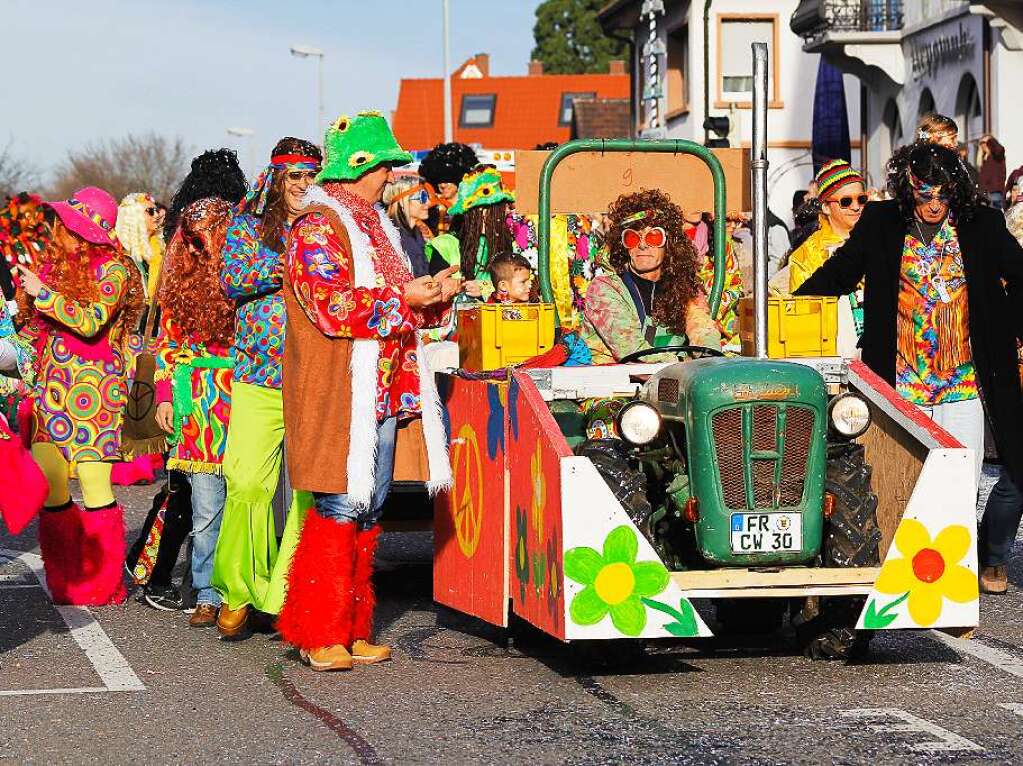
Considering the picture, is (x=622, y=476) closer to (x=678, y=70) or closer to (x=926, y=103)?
(x=926, y=103)

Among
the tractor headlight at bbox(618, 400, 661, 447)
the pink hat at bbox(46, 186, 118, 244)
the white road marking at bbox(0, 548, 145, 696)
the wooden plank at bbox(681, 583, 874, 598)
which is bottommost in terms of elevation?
the white road marking at bbox(0, 548, 145, 696)

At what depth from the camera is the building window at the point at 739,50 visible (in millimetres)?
49625

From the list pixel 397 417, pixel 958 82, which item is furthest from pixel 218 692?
pixel 958 82

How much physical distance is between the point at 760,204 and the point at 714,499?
1.51 m

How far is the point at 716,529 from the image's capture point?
738 cm

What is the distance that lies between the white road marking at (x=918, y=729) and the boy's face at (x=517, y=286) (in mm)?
4267

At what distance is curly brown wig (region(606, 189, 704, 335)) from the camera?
8734mm

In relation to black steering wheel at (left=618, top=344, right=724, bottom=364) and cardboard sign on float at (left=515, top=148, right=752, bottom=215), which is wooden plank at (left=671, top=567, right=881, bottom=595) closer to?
black steering wheel at (left=618, top=344, right=724, bottom=364)

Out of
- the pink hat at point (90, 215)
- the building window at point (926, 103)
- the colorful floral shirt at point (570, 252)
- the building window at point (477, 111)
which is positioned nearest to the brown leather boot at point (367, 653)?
the pink hat at point (90, 215)

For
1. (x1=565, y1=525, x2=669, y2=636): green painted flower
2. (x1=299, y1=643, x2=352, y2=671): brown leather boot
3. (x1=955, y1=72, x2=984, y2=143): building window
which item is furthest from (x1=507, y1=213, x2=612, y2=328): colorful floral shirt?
(x1=955, y1=72, x2=984, y2=143): building window

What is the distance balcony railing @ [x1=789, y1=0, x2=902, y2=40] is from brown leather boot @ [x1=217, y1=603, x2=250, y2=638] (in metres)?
28.6

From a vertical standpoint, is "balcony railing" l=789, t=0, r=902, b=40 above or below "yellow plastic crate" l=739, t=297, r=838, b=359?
above

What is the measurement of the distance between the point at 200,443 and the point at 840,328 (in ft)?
11.5

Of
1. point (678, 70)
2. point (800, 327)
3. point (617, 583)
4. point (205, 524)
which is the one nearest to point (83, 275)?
point (205, 524)
